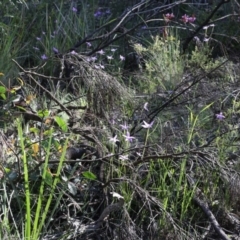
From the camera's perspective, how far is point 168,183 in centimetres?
353

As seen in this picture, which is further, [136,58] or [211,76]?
[136,58]

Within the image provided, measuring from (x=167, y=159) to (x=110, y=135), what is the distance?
0.34 meters

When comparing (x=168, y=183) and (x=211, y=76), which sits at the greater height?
(x=168, y=183)

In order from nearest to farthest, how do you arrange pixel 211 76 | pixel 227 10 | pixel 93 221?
pixel 93 221
pixel 211 76
pixel 227 10

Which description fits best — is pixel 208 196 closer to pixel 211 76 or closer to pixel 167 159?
pixel 167 159

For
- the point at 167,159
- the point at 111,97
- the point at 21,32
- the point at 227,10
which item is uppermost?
the point at 111,97

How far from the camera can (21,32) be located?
5473 mm

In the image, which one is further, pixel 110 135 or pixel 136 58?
pixel 136 58

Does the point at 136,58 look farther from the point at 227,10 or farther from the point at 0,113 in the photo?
the point at 0,113

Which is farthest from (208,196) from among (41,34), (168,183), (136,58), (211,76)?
(41,34)

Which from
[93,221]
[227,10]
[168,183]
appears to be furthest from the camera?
[227,10]

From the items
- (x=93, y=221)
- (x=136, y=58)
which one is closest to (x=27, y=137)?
(x=93, y=221)

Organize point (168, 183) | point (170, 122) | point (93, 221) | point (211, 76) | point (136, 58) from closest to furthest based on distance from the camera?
1. point (93, 221)
2. point (168, 183)
3. point (170, 122)
4. point (211, 76)
5. point (136, 58)

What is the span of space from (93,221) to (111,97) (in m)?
0.67
